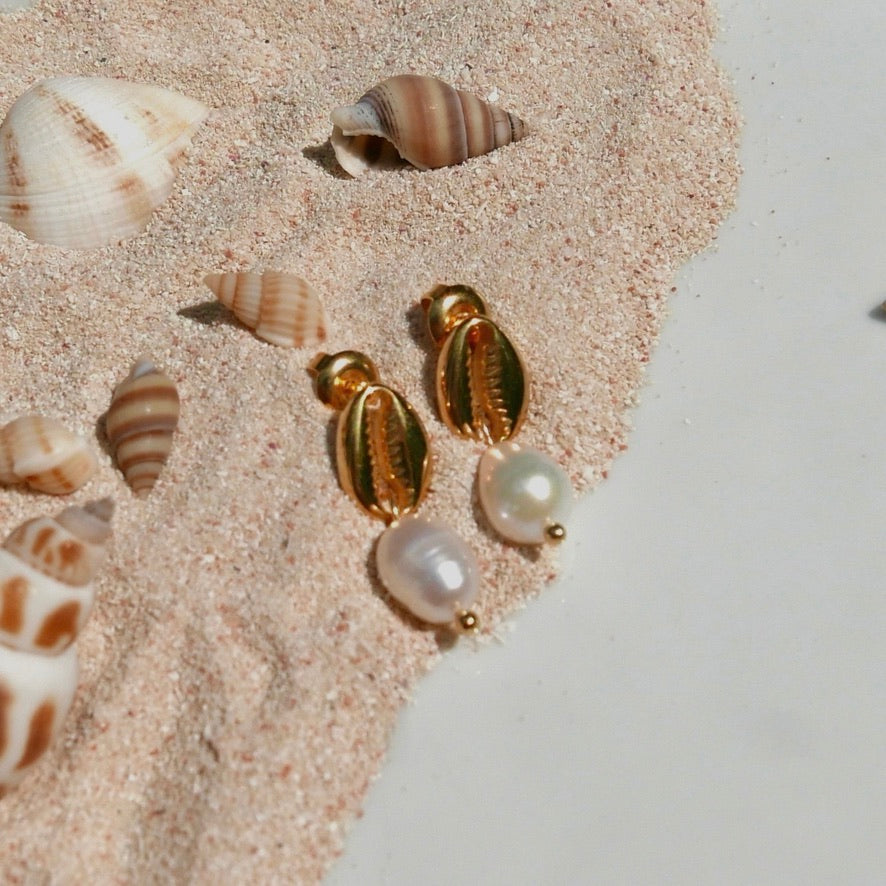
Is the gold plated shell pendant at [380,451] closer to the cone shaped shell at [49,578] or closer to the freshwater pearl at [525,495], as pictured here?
the freshwater pearl at [525,495]

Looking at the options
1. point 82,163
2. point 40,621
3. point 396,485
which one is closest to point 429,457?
point 396,485

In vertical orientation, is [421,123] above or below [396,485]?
above

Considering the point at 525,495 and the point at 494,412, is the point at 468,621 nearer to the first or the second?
the point at 525,495

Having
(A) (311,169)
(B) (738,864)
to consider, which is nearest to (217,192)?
(A) (311,169)

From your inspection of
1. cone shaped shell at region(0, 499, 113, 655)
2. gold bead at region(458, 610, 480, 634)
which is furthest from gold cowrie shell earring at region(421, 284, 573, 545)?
cone shaped shell at region(0, 499, 113, 655)

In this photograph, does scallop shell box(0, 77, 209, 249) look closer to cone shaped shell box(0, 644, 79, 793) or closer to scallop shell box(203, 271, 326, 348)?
scallop shell box(203, 271, 326, 348)

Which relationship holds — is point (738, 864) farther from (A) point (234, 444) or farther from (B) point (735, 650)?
(A) point (234, 444)
